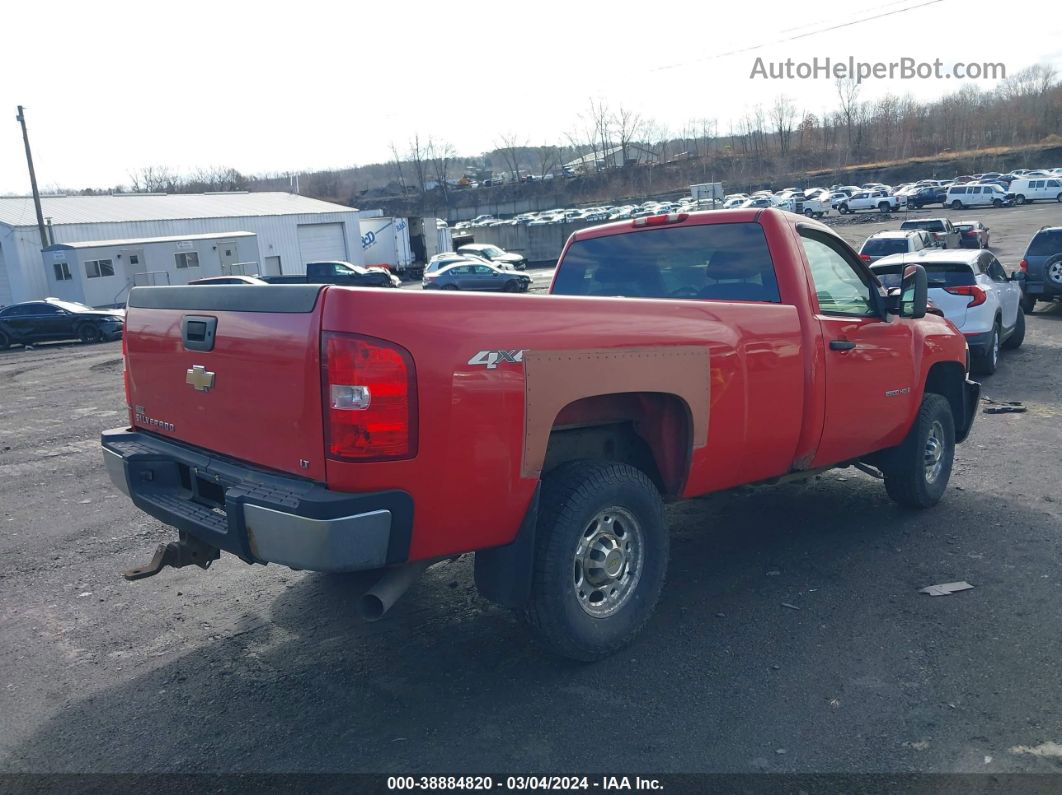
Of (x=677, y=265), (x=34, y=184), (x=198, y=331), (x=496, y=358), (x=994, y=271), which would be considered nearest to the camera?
(x=496, y=358)

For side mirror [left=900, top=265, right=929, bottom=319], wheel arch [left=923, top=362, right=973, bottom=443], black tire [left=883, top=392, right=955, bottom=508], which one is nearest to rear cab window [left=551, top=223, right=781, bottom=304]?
side mirror [left=900, top=265, right=929, bottom=319]

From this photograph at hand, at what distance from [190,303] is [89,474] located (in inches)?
212

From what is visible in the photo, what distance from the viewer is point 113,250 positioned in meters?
34.3

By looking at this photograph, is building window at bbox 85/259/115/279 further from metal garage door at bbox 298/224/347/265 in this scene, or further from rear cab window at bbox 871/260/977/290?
rear cab window at bbox 871/260/977/290

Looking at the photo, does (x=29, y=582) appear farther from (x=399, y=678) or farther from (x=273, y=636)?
(x=399, y=678)

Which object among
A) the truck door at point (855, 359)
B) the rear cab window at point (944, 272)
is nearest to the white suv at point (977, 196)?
the rear cab window at point (944, 272)

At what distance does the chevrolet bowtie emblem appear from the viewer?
369 cm

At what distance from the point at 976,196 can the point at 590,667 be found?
58078 millimetres

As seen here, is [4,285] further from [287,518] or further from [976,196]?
[976,196]

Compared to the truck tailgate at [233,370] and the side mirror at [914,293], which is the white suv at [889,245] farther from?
the truck tailgate at [233,370]

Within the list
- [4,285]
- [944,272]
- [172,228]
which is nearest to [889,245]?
[944,272]

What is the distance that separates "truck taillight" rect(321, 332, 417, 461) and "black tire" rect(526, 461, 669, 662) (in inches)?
36.1

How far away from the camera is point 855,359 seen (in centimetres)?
518

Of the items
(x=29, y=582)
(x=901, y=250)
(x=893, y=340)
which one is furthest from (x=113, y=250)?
(x=893, y=340)
